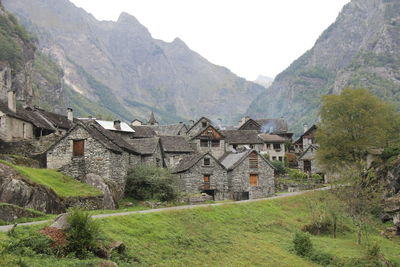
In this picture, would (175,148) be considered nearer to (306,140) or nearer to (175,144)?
(175,144)

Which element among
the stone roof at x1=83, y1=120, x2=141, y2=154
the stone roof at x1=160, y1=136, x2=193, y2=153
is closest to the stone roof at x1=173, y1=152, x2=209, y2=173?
the stone roof at x1=160, y1=136, x2=193, y2=153

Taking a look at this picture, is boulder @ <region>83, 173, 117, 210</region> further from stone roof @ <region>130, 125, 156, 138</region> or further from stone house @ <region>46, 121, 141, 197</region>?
stone roof @ <region>130, 125, 156, 138</region>

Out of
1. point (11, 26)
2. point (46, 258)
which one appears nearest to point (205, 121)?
point (46, 258)

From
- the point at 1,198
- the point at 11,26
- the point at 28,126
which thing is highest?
the point at 11,26

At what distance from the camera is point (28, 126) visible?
2231 inches

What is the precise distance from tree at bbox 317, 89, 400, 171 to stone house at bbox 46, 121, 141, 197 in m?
30.8

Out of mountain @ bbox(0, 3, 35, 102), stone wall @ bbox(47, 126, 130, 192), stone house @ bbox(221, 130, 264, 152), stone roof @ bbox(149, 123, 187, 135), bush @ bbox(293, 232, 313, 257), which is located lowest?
bush @ bbox(293, 232, 313, 257)

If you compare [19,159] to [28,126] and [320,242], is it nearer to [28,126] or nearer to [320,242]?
[28,126]

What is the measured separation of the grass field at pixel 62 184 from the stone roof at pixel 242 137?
4744 cm

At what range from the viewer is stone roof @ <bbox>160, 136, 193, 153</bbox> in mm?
64738

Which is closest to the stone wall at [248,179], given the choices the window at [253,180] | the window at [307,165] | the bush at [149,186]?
the window at [253,180]

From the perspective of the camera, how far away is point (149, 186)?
46.2 meters

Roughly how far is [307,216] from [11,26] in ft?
417

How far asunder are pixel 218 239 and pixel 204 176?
2254 cm
